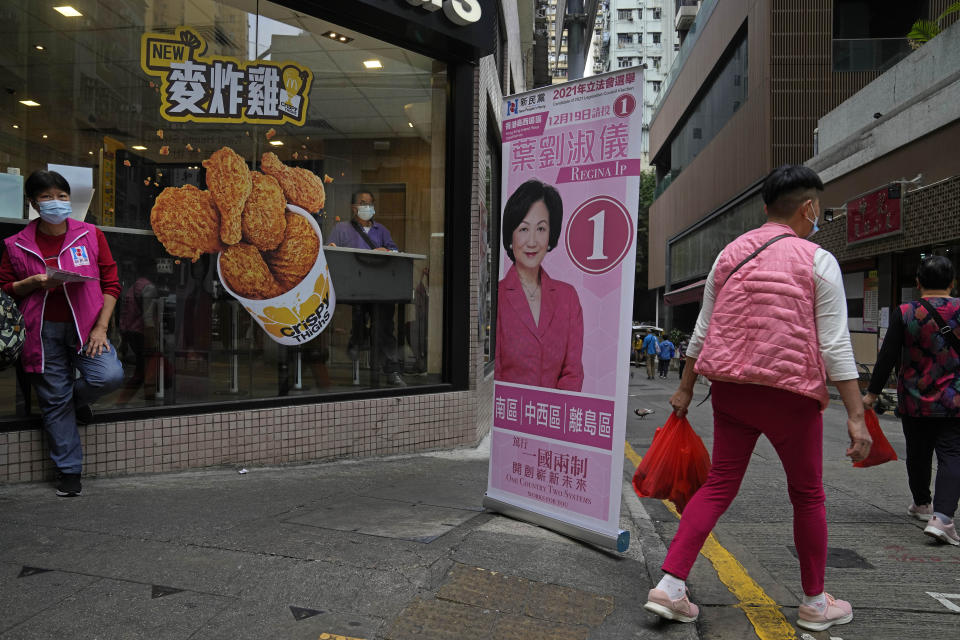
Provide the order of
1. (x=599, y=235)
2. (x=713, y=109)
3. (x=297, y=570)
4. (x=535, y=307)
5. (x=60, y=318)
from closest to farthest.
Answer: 1. (x=297, y=570)
2. (x=599, y=235)
3. (x=535, y=307)
4. (x=60, y=318)
5. (x=713, y=109)

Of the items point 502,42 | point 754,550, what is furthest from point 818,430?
point 502,42

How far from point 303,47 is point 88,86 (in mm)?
1705

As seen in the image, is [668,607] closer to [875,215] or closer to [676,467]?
[676,467]

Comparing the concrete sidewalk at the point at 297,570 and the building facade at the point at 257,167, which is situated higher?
the building facade at the point at 257,167

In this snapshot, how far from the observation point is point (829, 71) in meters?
20.8

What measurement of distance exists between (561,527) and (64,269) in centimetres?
323

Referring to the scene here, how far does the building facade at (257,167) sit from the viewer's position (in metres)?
5.00

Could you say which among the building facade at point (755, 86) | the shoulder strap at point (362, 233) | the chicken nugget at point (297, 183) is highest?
the building facade at point (755, 86)

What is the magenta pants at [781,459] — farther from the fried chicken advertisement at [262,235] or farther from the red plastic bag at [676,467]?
the fried chicken advertisement at [262,235]

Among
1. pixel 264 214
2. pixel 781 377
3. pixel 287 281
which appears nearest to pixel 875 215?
pixel 287 281

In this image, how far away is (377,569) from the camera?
3.27m

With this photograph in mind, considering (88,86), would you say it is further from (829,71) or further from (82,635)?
(829,71)

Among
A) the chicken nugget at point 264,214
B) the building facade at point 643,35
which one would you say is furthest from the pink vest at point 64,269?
the building facade at point 643,35

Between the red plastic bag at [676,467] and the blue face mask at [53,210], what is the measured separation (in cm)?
356
